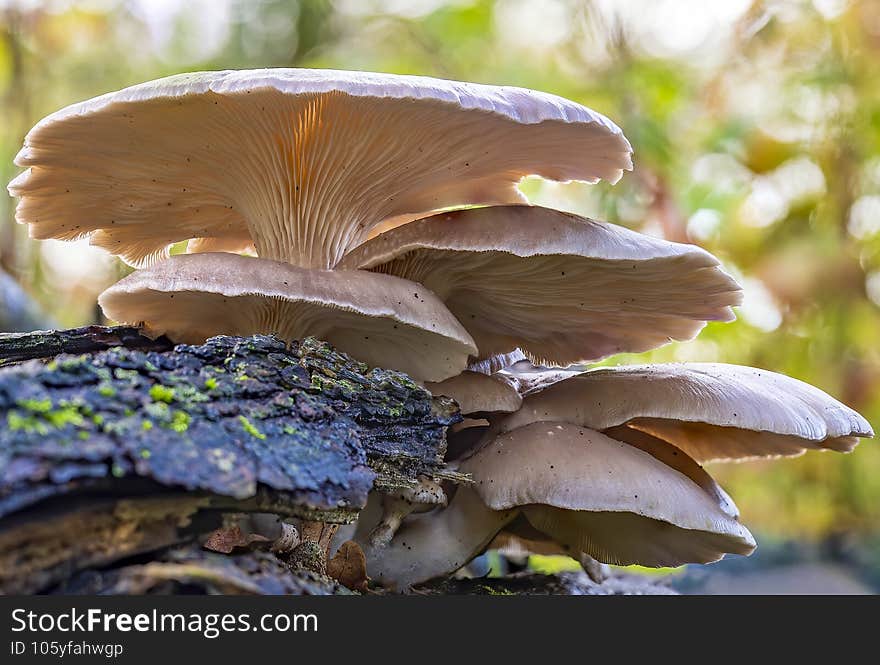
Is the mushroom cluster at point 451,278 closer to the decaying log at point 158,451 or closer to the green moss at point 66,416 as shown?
the decaying log at point 158,451

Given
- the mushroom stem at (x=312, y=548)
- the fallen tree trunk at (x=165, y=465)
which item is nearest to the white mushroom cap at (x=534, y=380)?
the mushroom stem at (x=312, y=548)

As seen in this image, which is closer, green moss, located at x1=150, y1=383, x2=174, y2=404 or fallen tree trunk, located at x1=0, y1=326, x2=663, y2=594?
fallen tree trunk, located at x1=0, y1=326, x2=663, y2=594

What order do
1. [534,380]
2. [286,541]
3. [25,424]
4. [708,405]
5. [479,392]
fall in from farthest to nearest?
[534,380] < [479,392] < [708,405] < [286,541] < [25,424]

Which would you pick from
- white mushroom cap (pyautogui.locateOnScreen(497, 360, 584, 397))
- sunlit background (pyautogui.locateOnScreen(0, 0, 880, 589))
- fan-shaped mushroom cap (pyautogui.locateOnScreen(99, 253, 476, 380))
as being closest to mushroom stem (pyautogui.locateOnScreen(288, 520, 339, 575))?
fan-shaped mushroom cap (pyautogui.locateOnScreen(99, 253, 476, 380))

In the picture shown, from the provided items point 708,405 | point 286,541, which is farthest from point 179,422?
point 708,405

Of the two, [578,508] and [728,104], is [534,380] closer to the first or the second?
[578,508]

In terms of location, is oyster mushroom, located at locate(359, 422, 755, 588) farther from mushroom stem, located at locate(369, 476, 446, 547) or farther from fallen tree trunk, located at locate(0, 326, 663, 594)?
fallen tree trunk, located at locate(0, 326, 663, 594)
